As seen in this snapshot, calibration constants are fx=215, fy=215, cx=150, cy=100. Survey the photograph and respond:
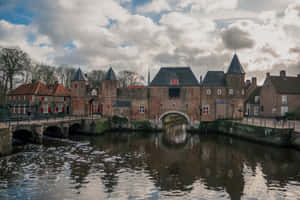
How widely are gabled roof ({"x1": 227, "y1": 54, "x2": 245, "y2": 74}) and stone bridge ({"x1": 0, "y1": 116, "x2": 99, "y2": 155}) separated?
19210 millimetres

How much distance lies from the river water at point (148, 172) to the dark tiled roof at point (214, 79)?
1173cm

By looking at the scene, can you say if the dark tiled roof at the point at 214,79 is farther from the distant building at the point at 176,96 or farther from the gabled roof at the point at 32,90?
the gabled roof at the point at 32,90

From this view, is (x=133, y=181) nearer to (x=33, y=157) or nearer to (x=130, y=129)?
(x=33, y=157)

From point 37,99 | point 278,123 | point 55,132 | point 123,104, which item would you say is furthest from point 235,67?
point 37,99

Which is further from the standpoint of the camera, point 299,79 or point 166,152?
point 299,79

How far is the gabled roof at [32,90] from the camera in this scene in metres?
30.6

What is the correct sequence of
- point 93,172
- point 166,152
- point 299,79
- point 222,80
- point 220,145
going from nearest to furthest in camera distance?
point 93,172 → point 166,152 → point 220,145 → point 222,80 → point 299,79

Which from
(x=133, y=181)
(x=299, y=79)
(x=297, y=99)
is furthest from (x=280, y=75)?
(x=133, y=181)

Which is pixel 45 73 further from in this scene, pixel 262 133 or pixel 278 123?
pixel 278 123

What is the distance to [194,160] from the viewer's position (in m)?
15.9

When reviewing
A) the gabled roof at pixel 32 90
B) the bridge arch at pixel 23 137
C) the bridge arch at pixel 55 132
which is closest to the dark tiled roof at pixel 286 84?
the bridge arch at pixel 55 132

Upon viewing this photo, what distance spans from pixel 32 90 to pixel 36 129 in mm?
12938

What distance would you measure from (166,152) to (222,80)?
52.6 feet

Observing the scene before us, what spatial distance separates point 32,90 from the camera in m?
30.6
